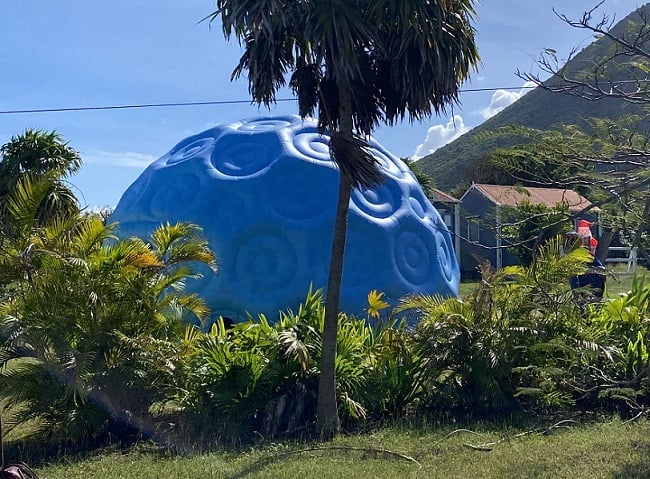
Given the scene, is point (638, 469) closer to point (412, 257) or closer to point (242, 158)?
point (412, 257)

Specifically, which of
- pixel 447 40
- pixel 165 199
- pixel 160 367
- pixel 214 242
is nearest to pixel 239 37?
pixel 447 40

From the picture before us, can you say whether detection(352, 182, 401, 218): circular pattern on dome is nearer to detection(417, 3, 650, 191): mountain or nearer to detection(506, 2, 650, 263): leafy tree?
detection(417, 3, 650, 191): mountain

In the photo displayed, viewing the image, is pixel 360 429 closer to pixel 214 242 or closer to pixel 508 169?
pixel 508 169

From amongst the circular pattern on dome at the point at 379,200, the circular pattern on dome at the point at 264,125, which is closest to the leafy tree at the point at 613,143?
the circular pattern on dome at the point at 379,200

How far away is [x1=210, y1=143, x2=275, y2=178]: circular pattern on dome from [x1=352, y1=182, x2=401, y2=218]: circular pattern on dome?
1552 mm

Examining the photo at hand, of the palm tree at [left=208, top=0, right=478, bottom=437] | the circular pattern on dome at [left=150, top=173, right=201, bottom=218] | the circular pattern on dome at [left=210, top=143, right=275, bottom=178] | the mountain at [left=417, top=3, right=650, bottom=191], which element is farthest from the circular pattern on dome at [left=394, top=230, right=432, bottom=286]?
the palm tree at [left=208, top=0, right=478, bottom=437]

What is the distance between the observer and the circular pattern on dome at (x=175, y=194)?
38.4 feet

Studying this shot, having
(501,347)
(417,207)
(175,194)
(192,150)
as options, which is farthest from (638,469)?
(192,150)

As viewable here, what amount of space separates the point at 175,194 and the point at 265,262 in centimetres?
200

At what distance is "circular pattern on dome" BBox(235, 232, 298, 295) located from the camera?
11.1 metres

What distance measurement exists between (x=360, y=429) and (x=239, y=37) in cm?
417

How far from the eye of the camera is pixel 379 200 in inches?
475

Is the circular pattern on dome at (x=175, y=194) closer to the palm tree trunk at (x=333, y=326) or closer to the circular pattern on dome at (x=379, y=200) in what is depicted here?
the circular pattern on dome at (x=379, y=200)

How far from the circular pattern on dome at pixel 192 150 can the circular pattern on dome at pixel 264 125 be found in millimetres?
626
